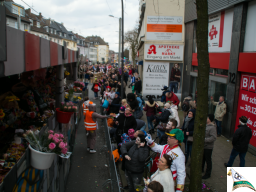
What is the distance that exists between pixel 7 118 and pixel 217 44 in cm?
918

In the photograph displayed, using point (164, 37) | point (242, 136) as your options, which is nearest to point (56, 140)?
point (242, 136)

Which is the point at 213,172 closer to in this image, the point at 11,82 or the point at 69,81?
the point at 11,82

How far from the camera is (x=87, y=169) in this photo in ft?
21.5

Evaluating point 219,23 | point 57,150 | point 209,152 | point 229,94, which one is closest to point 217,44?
point 219,23

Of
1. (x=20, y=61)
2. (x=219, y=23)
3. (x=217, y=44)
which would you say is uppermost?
(x=219, y=23)

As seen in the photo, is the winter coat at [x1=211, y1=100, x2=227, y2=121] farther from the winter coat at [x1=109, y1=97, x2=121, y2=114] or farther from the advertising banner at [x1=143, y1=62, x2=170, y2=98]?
the advertising banner at [x1=143, y1=62, x2=170, y2=98]

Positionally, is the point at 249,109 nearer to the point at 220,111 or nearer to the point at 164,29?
the point at 220,111

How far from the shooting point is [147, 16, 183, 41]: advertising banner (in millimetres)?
14391

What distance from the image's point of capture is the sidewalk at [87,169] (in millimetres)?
5629

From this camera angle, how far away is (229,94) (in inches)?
343

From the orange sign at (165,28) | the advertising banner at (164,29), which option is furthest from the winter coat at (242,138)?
the orange sign at (165,28)

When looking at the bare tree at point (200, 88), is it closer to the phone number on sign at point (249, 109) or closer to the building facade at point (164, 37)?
the phone number on sign at point (249, 109)

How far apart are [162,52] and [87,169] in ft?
33.1

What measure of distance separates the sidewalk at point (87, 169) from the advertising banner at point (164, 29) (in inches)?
339
